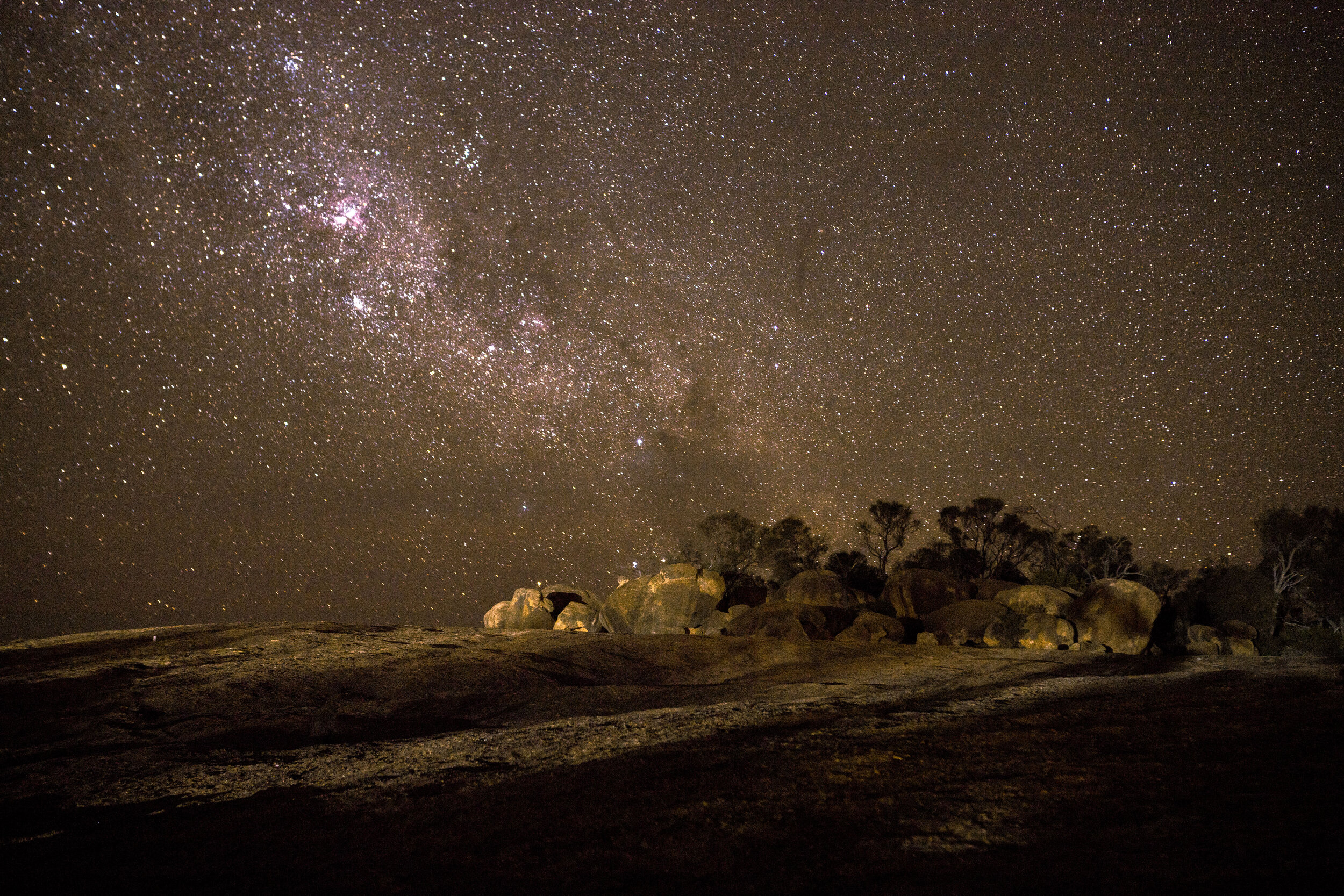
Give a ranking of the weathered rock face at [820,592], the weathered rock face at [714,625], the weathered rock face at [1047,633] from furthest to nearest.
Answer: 1. the weathered rock face at [820,592]
2. the weathered rock face at [714,625]
3. the weathered rock face at [1047,633]

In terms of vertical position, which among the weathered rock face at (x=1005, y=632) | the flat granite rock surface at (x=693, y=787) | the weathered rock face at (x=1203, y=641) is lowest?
the weathered rock face at (x=1203, y=641)

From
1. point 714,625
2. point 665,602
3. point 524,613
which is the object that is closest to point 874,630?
point 714,625

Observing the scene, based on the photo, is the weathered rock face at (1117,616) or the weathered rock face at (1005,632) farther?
the weathered rock face at (1005,632)

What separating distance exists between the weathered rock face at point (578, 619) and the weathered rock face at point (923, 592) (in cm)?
1569

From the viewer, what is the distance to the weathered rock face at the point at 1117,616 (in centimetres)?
2802

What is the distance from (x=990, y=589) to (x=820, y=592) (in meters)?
8.69

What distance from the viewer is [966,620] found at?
31.0m

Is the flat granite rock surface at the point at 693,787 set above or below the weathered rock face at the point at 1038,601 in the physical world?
above

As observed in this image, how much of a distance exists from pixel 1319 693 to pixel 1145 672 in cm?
599

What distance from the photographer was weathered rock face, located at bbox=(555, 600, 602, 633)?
3578cm

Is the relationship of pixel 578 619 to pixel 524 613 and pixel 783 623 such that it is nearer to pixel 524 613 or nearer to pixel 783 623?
pixel 524 613

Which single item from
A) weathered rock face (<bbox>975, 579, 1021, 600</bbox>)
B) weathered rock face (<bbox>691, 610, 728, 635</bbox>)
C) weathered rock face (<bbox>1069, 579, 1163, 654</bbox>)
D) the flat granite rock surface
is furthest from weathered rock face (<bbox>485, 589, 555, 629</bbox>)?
weathered rock face (<bbox>1069, 579, 1163, 654</bbox>)

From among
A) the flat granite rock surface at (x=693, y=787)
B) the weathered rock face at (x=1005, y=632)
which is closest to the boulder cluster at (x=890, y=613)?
the weathered rock face at (x=1005, y=632)

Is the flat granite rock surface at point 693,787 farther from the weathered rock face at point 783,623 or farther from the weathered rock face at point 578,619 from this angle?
the weathered rock face at point 578,619
